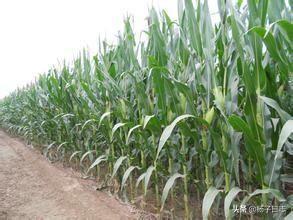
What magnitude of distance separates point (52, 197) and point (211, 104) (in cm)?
190

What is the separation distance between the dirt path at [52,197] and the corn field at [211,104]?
0.19m

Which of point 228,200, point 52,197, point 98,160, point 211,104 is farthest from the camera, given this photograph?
point 52,197

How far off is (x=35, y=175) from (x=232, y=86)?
299 cm

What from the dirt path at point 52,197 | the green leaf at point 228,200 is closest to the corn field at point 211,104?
the green leaf at point 228,200

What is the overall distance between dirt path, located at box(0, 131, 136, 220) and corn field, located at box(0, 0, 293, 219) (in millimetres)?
192

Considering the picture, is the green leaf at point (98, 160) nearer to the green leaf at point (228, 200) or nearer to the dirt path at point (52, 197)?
the dirt path at point (52, 197)

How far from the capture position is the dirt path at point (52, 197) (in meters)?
2.21

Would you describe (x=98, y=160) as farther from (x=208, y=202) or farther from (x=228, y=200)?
(x=228, y=200)

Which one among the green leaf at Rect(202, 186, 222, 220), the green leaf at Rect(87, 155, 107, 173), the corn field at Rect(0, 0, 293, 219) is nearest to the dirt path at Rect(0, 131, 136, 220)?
the corn field at Rect(0, 0, 293, 219)

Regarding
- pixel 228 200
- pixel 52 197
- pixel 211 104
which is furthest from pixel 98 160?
pixel 228 200

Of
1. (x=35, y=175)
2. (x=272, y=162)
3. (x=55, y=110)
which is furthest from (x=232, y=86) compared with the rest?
(x=55, y=110)

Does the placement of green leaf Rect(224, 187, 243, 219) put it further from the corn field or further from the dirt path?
the dirt path

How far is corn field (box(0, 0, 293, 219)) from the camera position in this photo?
3.76 feet

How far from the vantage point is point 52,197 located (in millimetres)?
2643
